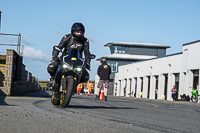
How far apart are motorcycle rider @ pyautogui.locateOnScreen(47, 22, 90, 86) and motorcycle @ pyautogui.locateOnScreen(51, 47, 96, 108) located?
0.68 ft

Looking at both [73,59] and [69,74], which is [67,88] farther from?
[73,59]

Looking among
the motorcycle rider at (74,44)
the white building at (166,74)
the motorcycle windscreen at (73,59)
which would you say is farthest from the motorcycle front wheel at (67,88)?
the white building at (166,74)

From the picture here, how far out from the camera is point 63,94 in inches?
314

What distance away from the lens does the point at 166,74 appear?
4350 cm

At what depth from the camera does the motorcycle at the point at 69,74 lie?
7.83 m

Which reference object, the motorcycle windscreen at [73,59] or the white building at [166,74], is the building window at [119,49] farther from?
the motorcycle windscreen at [73,59]

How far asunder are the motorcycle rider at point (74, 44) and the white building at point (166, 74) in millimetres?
26903

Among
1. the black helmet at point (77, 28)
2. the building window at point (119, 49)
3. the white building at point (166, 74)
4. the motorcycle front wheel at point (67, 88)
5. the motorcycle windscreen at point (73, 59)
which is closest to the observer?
the motorcycle front wheel at point (67, 88)

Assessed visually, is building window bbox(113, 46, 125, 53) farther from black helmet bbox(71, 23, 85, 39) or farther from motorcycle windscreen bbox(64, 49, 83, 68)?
motorcycle windscreen bbox(64, 49, 83, 68)

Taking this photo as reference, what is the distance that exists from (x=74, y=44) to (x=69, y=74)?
3.11ft

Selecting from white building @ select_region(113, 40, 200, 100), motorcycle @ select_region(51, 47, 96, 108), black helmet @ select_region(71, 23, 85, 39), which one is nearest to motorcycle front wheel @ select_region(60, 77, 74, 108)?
motorcycle @ select_region(51, 47, 96, 108)

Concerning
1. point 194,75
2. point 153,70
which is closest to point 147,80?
point 153,70

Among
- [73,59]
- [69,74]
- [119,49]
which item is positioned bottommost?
[69,74]

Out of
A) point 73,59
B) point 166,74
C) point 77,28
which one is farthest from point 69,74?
point 166,74
